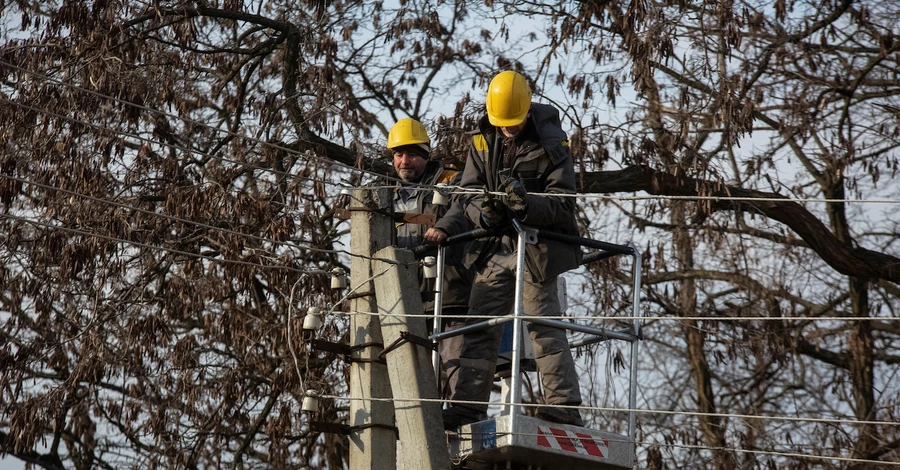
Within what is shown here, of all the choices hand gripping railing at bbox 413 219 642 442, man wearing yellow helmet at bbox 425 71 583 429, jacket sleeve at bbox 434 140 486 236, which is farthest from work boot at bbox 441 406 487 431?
jacket sleeve at bbox 434 140 486 236

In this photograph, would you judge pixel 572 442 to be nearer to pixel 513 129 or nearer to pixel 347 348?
pixel 347 348

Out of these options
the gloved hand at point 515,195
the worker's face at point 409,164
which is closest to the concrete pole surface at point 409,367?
the gloved hand at point 515,195

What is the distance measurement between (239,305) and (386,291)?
548 centimetres

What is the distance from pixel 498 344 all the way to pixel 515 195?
0.89m

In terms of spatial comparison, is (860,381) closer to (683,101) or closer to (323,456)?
(683,101)

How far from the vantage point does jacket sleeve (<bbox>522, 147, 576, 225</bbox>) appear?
19.4 feet

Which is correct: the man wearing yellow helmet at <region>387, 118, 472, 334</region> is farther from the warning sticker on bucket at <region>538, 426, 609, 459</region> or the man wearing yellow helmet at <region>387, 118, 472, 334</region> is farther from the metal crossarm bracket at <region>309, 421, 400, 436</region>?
the warning sticker on bucket at <region>538, 426, 609, 459</region>

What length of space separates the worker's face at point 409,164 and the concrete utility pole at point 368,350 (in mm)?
1093

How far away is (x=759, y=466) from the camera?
12.0 meters

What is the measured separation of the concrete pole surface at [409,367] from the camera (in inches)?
223

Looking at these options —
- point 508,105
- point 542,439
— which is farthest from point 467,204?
point 542,439

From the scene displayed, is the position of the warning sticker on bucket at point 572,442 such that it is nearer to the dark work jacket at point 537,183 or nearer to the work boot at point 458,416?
the work boot at point 458,416

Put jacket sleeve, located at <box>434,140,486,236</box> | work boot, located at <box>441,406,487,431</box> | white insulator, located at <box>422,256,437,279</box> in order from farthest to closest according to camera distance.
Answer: jacket sleeve, located at <box>434,140,486,236</box> < white insulator, located at <box>422,256,437,279</box> < work boot, located at <box>441,406,487,431</box>

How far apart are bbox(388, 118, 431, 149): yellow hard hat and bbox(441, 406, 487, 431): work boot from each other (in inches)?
80.7
